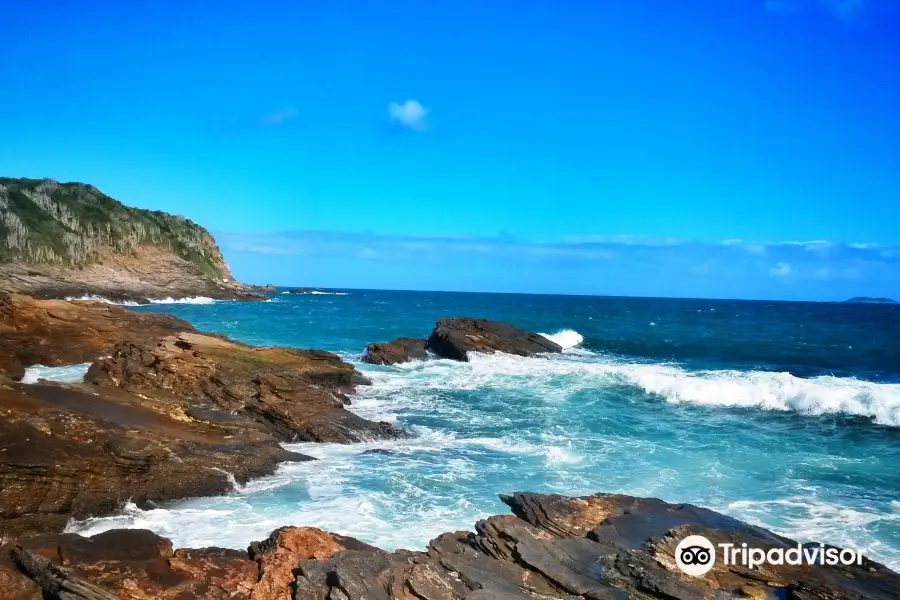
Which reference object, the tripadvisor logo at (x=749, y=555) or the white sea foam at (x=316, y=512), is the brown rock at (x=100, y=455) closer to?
the white sea foam at (x=316, y=512)

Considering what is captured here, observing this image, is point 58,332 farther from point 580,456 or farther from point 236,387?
point 580,456

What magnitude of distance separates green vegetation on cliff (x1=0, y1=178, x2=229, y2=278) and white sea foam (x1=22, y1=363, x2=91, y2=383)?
205 feet

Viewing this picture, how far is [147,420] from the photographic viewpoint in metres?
12.2

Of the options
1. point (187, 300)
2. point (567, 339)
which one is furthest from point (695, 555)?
point (187, 300)

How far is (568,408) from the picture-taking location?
21125mm

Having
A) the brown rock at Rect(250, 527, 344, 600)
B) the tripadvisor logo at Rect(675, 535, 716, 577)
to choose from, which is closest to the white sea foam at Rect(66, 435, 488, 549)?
the brown rock at Rect(250, 527, 344, 600)

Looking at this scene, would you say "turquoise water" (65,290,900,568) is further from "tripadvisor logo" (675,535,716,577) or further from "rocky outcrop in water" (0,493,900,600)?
"tripadvisor logo" (675,535,716,577)

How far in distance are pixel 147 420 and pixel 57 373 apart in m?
10.3

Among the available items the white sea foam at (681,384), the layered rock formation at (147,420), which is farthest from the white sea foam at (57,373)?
the white sea foam at (681,384)

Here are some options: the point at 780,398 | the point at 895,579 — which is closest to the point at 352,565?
the point at 895,579

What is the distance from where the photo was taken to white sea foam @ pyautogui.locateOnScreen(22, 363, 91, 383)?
1881 cm

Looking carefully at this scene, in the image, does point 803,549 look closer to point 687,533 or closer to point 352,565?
point 687,533

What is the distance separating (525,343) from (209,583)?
29.6 m

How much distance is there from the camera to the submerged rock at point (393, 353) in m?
29.8
